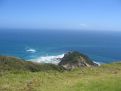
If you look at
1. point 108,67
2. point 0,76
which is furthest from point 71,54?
point 0,76

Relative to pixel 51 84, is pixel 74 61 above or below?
below

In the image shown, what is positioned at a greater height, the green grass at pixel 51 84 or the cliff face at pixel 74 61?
the green grass at pixel 51 84

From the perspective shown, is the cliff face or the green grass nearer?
the green grass

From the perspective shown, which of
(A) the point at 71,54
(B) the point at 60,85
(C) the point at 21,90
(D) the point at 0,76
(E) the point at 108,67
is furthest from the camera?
(A) the point at 71,54

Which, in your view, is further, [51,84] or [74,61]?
[74,61]

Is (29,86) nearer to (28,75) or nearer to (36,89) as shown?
(36,89)

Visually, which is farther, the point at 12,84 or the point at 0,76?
the point at 0,76

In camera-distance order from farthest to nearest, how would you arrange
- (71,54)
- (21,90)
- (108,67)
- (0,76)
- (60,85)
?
(71,54) → (108,67) → (0,76) → (60,85) → (21,90)

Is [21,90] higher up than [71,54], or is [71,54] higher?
[21,90]

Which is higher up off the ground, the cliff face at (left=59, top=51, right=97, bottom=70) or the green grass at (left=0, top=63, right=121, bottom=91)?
the green grass at (left=0, top=63, right=121, bottom=91)

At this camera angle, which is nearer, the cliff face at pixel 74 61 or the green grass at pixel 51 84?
the green grass at pixel 51 84
